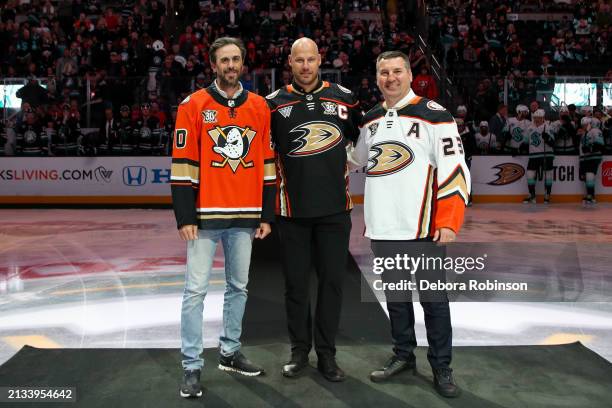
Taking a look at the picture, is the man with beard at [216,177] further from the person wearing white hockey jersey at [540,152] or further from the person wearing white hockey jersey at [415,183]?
the person wearing white hockey jersey at [540,152]

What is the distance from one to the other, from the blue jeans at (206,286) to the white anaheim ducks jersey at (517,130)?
11562 mm

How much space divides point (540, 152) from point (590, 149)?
0.99 metres

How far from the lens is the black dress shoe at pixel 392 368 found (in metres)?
3.91

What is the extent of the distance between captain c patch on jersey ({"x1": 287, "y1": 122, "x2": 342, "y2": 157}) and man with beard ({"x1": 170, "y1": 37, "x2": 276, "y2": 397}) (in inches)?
7.0

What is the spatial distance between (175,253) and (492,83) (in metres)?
8.91

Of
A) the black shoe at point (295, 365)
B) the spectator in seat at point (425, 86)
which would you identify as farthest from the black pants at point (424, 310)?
the spectator in seat at point (425, 86)

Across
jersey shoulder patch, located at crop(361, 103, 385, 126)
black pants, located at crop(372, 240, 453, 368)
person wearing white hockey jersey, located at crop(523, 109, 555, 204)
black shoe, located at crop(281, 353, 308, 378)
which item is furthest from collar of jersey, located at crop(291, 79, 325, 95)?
person wearing white hockey jersey, located at crop(523, 109, 555, 204)

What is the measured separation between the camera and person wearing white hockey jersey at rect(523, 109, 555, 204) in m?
14.0

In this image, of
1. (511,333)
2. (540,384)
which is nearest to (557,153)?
(511,333)

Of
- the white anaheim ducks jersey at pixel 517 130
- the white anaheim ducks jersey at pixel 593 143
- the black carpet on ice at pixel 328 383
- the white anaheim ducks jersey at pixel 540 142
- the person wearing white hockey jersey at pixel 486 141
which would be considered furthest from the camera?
the person wearing white hockey jersey at pixel 486 141

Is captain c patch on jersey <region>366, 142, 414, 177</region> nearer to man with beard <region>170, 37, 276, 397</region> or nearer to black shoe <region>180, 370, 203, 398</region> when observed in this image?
man with beard <region>170, 37, 276, 397</region>

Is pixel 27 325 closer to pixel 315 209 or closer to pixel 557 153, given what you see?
pixel 315 209

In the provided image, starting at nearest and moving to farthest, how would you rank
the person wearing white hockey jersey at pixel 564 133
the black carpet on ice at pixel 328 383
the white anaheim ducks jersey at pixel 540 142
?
the black carpet on ice at pixel 328 383, the white anaheim ducks jersey at pixel 540 142, the person wearing white hockey jersey at pixel 564 133

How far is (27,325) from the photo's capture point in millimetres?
5348
